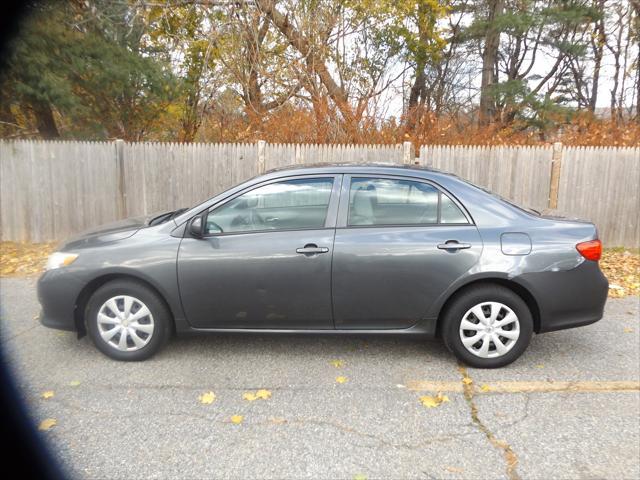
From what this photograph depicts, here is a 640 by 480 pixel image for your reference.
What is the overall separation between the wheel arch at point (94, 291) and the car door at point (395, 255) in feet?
4.63

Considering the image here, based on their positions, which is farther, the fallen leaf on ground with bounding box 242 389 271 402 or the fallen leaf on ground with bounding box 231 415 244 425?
the fallen leaf on ground with bounding box 242 389 271 402

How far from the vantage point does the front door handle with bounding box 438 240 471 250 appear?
3.43 meters

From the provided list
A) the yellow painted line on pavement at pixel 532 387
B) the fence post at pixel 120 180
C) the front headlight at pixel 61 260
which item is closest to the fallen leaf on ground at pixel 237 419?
the yellow painted line on pavement at pixel 532 387

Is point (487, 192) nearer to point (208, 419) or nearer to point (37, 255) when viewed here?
point (208, 419)

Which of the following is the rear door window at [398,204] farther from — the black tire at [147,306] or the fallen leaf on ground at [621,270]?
the fallen leaf on ground at [621,270]

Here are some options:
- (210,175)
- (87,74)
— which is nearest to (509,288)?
(210,175)

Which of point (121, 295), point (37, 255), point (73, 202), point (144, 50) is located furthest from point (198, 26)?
point (121, 295)

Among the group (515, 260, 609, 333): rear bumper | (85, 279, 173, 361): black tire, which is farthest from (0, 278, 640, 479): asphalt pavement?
(515, 260, 609, 333): rear bumper

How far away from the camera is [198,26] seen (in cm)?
1289

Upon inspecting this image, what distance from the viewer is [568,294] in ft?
11.4

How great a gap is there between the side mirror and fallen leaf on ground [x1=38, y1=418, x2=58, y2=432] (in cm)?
155

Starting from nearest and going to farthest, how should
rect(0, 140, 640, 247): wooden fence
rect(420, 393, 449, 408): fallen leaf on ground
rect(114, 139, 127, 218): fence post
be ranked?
rect(420, 393, 449, 408): fallen leaf on ground → rect(0, 140, 640, 247): wooden fence → rect(114, 139, 127, 218): fence post

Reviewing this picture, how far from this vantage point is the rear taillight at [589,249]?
346 cm

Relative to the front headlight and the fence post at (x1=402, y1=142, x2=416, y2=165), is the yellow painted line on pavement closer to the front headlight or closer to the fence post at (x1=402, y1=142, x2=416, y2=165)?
the front headlight
